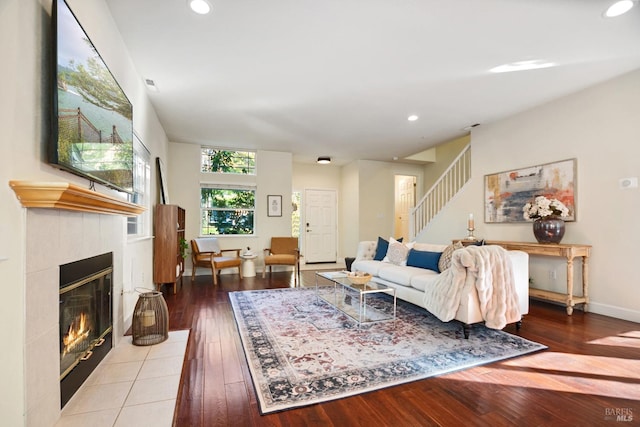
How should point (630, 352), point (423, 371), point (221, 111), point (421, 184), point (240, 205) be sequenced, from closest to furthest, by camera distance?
point (423, 371) < point (630, 352) < point (221, 111) < point (240, 205) < point (421, 184)

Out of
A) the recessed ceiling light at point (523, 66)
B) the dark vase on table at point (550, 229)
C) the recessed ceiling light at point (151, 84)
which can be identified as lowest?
the dark vase on table at point (550, 229)

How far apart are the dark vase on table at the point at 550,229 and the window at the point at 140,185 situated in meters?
4.79

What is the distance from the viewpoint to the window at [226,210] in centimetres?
645

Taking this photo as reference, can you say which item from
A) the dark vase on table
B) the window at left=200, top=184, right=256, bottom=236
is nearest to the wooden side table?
the dark vase on table

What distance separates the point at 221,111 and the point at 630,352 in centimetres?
514

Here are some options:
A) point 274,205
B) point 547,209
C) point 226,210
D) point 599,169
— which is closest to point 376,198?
point 274,205

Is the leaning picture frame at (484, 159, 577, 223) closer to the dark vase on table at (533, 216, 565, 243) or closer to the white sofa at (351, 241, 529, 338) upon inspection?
the dark vase on table at (533, 216, 565, 243)

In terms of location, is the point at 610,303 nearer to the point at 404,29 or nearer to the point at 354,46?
the point at 404,29

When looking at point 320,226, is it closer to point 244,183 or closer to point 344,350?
point 244,183

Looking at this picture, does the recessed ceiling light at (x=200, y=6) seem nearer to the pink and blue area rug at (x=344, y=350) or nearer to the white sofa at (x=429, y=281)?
the pink and blue area rug at (x=344, y=350)

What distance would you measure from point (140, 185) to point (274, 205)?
10.9 ft

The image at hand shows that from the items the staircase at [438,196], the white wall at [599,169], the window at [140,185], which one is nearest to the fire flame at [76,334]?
the window at [140,185]

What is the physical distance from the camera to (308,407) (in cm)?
174

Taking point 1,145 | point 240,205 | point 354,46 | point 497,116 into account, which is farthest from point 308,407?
point 240,205
